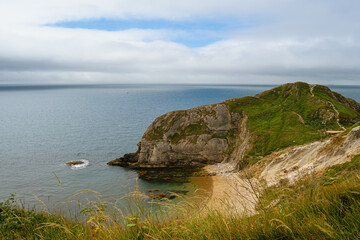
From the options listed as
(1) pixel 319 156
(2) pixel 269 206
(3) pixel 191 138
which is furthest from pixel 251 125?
(2) pixel 269 206

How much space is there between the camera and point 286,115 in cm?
6394

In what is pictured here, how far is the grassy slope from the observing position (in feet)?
172

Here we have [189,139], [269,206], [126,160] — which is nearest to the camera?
[269,206]

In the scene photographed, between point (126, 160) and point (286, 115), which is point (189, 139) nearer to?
point (126, 160)

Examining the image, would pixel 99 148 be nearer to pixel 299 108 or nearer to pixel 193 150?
pixel 193 150

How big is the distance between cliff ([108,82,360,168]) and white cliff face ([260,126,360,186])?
965cm

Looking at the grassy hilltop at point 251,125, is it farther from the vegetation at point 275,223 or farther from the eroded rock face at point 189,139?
the vegetation at point 275,223

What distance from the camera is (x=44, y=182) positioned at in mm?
51969

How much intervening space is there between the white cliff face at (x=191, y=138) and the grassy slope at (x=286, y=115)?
6314 millimetres

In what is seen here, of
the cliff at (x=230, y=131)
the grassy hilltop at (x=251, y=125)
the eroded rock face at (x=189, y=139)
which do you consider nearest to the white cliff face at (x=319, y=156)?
the grassy hilltop at (x=251, y=125)

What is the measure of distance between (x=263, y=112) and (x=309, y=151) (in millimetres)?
28868

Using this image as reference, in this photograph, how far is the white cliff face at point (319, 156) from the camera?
95.0 feet

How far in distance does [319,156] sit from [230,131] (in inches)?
1145

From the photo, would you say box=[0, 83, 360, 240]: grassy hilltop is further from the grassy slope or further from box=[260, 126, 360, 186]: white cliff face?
box=[260, 126, 360, 186]: white cliff face
